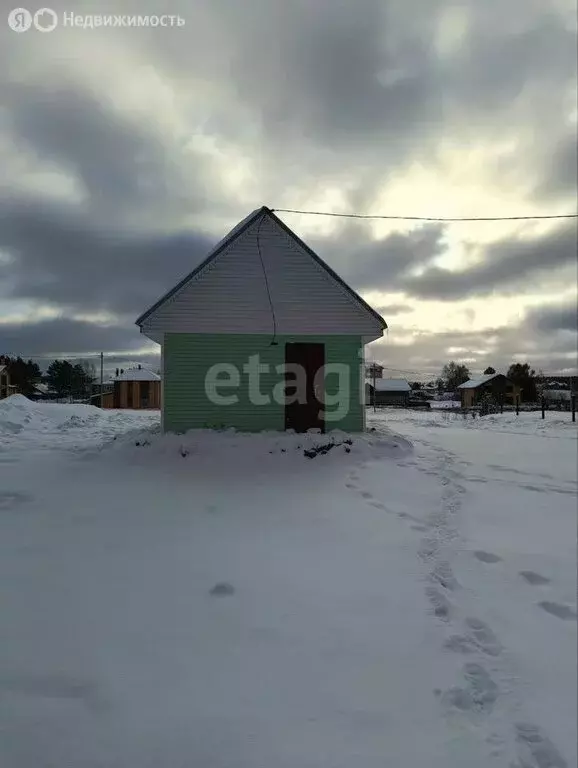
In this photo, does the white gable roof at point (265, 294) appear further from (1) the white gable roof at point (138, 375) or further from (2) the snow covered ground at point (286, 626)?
(1) the white gable roof at point (138, 375)

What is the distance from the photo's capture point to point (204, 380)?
1015 centimetres

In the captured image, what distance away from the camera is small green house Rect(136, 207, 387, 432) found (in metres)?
10.1

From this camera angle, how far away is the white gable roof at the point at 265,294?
10141 mm

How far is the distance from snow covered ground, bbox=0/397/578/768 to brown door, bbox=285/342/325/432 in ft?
13.2

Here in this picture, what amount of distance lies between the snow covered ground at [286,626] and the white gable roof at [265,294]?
4661 mm

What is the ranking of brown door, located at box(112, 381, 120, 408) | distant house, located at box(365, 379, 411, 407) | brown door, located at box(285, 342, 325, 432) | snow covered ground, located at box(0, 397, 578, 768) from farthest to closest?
1. distant house, located at box(365, 379, 411, 407)
2. brown door, located at box(112, 381, 120, 408)
3. brown door, located at box(285, 342, 325, 432)
4. snow covered ground, located at box(0, 397, 578, 768)

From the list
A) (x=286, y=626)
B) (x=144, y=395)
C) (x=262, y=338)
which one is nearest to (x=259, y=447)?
(x=262, y=338)

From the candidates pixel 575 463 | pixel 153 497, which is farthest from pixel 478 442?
pixel 153 497

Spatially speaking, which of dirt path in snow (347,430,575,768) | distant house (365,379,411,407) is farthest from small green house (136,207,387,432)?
distant house (365,379,411,407)

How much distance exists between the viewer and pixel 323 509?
18.7 feet

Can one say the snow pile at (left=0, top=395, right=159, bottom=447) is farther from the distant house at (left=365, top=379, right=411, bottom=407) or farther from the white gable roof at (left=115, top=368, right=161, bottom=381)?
the distant house at (left=365, top=379, right=411, bottom=407)

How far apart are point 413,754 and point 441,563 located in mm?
2049

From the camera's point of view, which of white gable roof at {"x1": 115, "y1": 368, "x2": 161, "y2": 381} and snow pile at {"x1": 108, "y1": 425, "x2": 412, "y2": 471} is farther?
white gable roof at {"x1": 115, "y1": 368, "x2": 161, "y2": 381}

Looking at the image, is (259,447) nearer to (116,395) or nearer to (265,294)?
(265,294)
